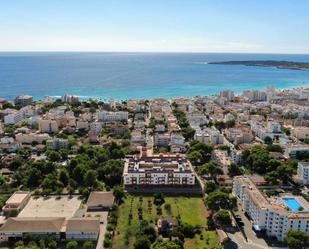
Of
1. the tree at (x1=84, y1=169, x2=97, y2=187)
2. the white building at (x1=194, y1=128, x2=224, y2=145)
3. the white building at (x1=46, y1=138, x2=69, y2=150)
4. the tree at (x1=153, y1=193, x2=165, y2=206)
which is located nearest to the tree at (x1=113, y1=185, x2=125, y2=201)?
the tree at (x1=153, y1=193, x2=165, y2=206)

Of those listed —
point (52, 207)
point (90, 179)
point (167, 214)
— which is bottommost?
point (52, 207)

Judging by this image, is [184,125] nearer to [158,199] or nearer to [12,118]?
[158,199]

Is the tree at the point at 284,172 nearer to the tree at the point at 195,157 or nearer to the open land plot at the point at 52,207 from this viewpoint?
the tree at the point at 195,157

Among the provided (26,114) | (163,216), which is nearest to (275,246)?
(163,216)

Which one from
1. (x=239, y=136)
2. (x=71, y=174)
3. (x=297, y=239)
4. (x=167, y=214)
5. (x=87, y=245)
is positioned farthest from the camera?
(x=239, y=136)

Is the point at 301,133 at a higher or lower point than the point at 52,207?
higher

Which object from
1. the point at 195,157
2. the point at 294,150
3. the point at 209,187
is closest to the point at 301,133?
the point at 294,150

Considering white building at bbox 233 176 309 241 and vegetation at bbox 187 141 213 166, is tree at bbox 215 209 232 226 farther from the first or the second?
vegetation at bbox 187 141 213 166

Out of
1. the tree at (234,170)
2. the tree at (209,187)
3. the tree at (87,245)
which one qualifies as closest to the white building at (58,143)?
the tree at (234,170)
